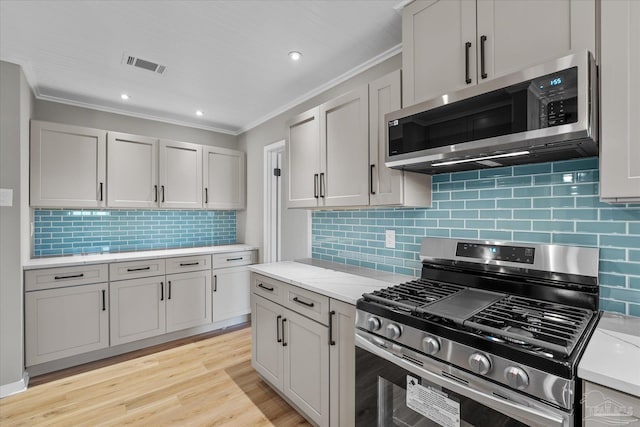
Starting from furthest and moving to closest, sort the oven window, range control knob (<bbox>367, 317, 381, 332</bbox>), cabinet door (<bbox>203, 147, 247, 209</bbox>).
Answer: cabinet door (<bbox>203, 147, 247, 209</bbox>), range control knob (<bbox>367, 317, 381, 332</bbox>), the oven window

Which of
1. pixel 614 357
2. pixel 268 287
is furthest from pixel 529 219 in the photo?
pixel 268 287

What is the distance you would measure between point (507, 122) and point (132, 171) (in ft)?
11.4

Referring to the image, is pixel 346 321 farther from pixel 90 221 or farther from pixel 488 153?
pixel 90 221

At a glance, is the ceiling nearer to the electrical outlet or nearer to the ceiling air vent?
the ceiling air vent

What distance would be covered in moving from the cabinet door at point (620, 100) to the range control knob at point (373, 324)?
0.98 metres

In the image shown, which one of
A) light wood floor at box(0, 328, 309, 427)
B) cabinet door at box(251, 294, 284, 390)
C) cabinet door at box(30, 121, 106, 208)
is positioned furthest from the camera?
cabinet door at box(30, 121, 106, 208)

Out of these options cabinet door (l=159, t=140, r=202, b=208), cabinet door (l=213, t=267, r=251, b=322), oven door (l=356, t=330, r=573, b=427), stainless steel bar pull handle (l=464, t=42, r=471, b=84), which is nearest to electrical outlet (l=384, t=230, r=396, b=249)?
oven door (l=356, t=330, r=573, b=427)

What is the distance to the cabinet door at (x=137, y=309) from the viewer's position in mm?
2979

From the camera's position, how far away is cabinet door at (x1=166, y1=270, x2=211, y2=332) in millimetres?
3312

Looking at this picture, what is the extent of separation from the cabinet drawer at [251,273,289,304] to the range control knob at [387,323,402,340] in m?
0.95

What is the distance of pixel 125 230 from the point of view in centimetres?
354

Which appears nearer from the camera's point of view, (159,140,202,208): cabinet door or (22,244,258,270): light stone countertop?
(22,244,258,270): light stone countertop

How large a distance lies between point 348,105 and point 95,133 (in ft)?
8.68

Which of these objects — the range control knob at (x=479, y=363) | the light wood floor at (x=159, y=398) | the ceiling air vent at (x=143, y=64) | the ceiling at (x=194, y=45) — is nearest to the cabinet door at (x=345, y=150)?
the ceiling at (x=194, y=45)
